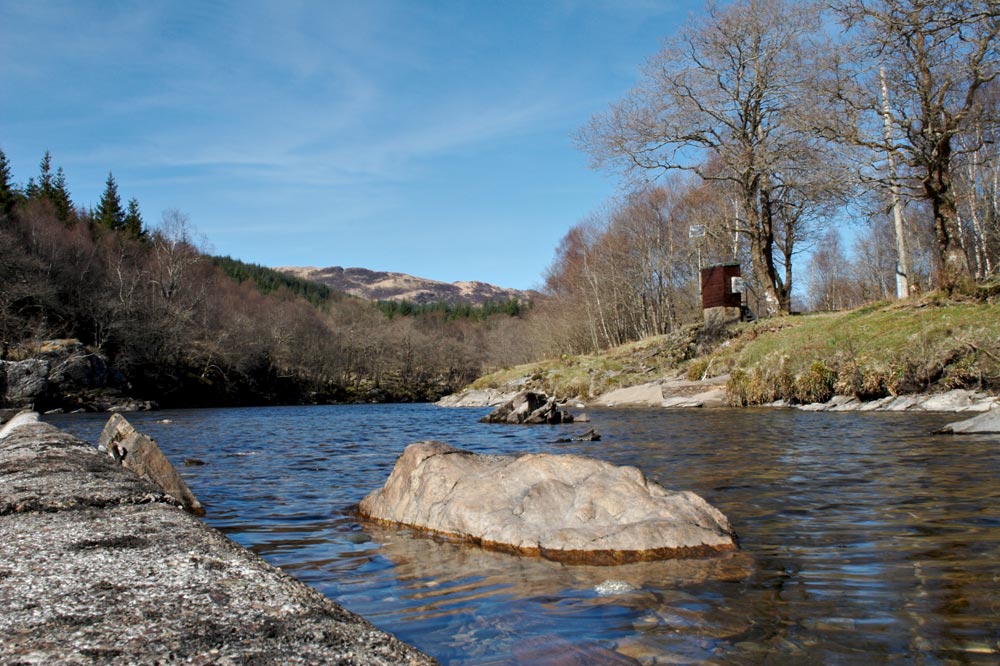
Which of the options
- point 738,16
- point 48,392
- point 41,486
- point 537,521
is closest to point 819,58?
point 738,16

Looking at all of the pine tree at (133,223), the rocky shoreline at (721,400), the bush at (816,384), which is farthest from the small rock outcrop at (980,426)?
the pine tree at (133,223)

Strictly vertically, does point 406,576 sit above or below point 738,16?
below

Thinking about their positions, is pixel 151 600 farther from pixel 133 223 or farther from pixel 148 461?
pixel 133 223

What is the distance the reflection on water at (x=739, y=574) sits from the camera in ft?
9.53

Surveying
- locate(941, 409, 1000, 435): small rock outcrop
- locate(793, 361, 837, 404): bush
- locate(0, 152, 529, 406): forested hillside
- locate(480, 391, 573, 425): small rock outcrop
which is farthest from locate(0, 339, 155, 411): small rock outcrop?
locate(941, 409, 1000, 435): small rock outcrop

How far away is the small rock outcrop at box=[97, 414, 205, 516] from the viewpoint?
6719 millimetres

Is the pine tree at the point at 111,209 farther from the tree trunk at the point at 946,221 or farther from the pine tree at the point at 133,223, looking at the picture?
the tree trunk at the point at 946,221

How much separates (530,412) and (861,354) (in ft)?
28.8

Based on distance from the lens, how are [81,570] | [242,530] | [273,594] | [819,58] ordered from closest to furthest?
1. [273,594]
2. [81,570]
3. [242,530]
4. [819,58]

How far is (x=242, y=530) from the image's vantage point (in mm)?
5684

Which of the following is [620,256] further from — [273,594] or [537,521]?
[273,594]

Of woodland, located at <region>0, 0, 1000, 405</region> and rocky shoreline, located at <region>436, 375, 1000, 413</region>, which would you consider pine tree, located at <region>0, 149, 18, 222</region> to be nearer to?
woodland, located at <region>0, 0, 1000, 405</region>

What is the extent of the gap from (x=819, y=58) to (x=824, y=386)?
10.7 metres

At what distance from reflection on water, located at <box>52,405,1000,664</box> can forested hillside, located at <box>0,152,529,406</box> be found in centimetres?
4451
